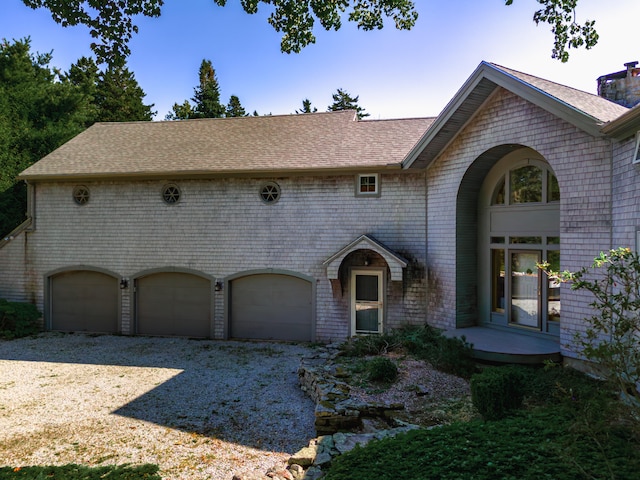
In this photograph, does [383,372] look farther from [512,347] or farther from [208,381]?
[208,381]

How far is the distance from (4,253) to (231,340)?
8.48 m

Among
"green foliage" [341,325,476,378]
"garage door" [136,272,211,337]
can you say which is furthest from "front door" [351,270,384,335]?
"garage door" [136,272,211,337]

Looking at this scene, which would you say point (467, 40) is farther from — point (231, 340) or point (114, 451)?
point (231, 340)

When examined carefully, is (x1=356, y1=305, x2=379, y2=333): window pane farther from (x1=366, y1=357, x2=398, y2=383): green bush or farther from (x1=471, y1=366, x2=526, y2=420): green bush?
(x1=471, y1=366, x2=526, y2=420): green bush

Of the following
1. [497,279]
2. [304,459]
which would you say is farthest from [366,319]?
[304,459]

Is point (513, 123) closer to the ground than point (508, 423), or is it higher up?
higher up

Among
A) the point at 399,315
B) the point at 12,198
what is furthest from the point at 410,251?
the point at 12,198

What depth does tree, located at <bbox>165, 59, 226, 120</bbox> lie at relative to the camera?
121 ft

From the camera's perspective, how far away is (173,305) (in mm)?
13281

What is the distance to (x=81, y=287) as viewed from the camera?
45.3 feet

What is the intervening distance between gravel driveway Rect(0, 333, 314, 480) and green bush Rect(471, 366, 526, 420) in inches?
102

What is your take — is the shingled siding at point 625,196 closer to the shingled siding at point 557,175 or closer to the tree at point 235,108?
the shingled siding at point 557,175

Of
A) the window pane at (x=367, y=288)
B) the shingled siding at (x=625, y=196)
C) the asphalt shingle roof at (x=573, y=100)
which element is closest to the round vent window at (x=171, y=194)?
the window pane at (x=367, y=288)

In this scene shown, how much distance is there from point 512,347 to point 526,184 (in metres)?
3.81
